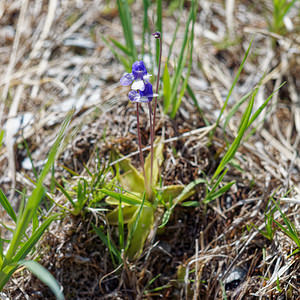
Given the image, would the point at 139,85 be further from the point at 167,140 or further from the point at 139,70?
the point at 167,140

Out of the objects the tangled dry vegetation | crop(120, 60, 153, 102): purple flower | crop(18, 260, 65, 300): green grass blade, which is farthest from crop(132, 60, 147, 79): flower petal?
crop(18, 260, 65, 300): green grass blade

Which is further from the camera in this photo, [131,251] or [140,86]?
[131,251]

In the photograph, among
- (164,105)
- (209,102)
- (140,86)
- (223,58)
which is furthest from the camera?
(223,58)

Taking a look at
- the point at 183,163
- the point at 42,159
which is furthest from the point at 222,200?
the point at 42,159

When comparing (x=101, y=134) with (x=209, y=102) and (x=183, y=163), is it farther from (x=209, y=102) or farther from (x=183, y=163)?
(x=209, y=102)

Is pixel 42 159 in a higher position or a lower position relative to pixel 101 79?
lower

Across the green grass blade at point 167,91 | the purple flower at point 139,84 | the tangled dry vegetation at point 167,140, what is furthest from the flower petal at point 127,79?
the tangled dry vegetation at point 167,140

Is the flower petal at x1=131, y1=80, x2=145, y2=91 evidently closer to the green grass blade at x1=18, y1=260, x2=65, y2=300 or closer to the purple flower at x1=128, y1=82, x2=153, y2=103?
the purple flower at x1=128, y1=82, x2=153, y2=103
